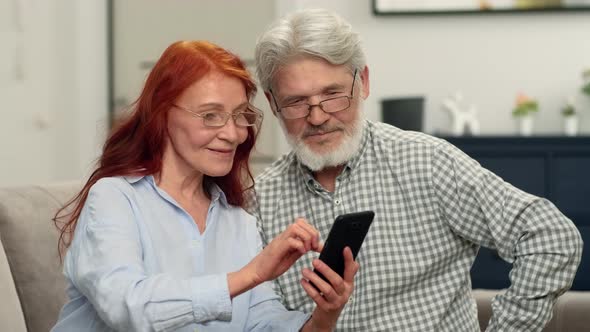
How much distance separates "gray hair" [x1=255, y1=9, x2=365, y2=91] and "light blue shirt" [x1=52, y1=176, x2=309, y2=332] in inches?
16.1

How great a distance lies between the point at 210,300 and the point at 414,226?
824mm

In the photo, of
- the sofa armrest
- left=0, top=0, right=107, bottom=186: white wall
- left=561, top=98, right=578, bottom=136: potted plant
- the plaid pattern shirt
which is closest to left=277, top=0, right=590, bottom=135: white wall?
left=561, top=98, right=578, bottom=136: potted plant

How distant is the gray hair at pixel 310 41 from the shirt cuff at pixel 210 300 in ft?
2.55

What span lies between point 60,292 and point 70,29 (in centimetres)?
404

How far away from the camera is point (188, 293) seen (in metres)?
1.64

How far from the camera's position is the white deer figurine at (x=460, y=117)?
546 cm

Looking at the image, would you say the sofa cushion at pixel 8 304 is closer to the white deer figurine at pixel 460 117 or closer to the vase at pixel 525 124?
the white deer figurine at pixel 460 117

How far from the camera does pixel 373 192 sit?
2.37 meters

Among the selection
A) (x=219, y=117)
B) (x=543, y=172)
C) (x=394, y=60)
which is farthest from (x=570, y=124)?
(x=219, y=117)

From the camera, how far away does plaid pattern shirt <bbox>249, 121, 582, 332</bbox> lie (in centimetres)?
216

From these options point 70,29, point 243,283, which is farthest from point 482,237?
point 70,29

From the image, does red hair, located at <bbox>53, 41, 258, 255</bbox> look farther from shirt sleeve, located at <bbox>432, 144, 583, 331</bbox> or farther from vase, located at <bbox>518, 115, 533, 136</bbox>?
vase, located at <bbox>518, 115, 533, 136</bbox>

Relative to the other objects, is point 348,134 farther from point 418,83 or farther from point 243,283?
point 418,83

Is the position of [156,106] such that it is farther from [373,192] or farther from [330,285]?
[373,192]
